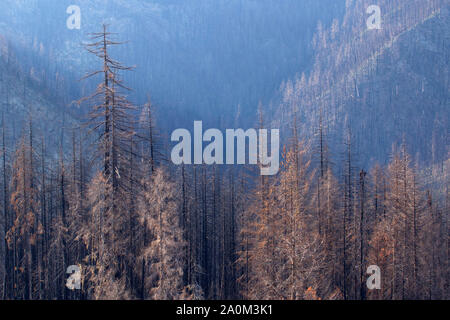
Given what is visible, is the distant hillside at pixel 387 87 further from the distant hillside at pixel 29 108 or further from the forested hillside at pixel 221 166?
the distant hillside at pixel 29 108

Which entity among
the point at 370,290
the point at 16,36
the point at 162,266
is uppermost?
the point at 16,36

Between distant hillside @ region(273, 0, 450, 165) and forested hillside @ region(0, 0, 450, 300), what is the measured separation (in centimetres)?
69

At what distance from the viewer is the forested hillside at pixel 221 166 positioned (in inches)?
636

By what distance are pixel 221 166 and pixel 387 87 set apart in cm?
8302

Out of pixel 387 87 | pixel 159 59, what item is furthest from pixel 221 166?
pixel 159 59

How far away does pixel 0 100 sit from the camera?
71.0 meters

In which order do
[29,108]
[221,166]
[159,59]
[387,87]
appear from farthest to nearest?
[159,59] < [387,87] < [221,166] < [29,108]

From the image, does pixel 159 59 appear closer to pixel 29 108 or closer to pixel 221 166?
pixel 221 166

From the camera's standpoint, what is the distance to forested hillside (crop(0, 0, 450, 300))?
16.2m

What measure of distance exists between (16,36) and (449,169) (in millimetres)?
146752

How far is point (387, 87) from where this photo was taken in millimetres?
133125

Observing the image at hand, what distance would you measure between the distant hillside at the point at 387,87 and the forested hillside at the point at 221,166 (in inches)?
27.4
